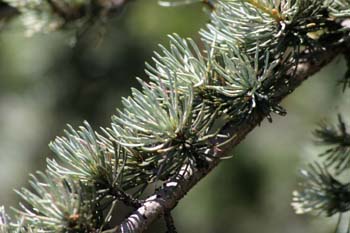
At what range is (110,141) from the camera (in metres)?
0.82

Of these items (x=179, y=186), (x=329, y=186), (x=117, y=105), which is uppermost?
(x=179, y=186)

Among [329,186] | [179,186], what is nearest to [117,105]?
[329,186]

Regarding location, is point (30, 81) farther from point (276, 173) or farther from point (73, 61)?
point (276, 173)

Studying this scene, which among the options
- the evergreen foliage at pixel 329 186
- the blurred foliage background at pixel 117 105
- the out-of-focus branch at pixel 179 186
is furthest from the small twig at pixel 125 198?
the blurred foliage background at pixel 117 105

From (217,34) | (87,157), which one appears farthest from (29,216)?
(217,34)

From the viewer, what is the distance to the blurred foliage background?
105 inches

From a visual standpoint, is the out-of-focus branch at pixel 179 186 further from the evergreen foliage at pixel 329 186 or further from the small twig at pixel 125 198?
the evergreen foliage at pixel 329 186

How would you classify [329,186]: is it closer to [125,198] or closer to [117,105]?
[125,198]

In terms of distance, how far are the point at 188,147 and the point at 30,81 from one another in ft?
7.65

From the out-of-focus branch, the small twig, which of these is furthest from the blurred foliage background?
the small twig

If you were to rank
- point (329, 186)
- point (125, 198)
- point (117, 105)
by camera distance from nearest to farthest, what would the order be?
point (125, 198) < point (329, 186) < point (117, 105)

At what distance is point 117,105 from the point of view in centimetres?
291

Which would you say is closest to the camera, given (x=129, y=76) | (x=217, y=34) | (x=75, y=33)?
(x=217, y=34)

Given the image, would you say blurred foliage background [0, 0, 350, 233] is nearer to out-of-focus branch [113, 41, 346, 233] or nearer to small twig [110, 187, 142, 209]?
out-of-focus branch [113, 41, 346, 233]
